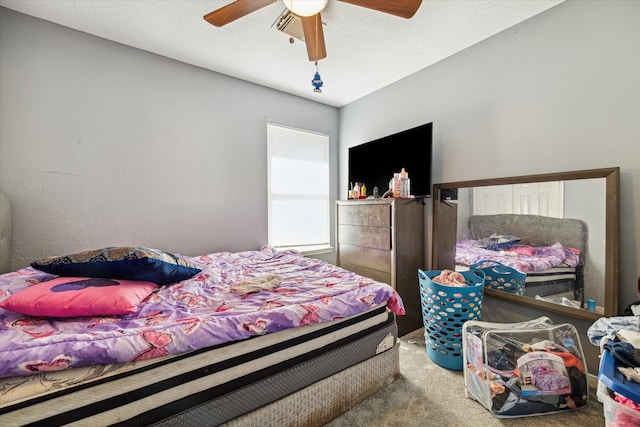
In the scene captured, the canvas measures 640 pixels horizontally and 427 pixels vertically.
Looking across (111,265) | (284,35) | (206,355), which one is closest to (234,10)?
(284,35)

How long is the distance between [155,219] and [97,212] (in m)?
0.41

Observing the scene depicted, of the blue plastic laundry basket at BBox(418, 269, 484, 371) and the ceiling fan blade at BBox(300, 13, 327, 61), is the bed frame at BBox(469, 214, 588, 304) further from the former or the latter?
the ceiling fan blade at BBox(300, 13, 327, 61)

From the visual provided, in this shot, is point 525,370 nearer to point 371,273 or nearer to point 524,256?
point 524,256

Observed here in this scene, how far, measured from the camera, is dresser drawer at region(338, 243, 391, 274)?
2.26 m

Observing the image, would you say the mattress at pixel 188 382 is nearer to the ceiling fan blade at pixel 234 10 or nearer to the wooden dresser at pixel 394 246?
the wooden dresser at pixel 394 246

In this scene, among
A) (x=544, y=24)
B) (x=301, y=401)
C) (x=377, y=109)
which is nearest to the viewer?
(x=301, y=401)

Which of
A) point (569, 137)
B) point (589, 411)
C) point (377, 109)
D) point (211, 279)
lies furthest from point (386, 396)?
point (377, 109)

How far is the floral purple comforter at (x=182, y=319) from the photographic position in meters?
0.79

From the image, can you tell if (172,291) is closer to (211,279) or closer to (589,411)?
(211,279)

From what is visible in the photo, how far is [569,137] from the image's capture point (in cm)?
168

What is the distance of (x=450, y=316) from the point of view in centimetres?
169

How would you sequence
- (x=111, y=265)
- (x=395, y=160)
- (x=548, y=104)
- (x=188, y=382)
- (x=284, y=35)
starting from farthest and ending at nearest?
(x=395, y=160), (x=284, y=35), (x=548, y=104), (x=111, y=265), (x=188, y=382)

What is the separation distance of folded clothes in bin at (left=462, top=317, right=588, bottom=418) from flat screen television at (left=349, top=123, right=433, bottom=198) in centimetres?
122

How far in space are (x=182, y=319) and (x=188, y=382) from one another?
23 centimetres
